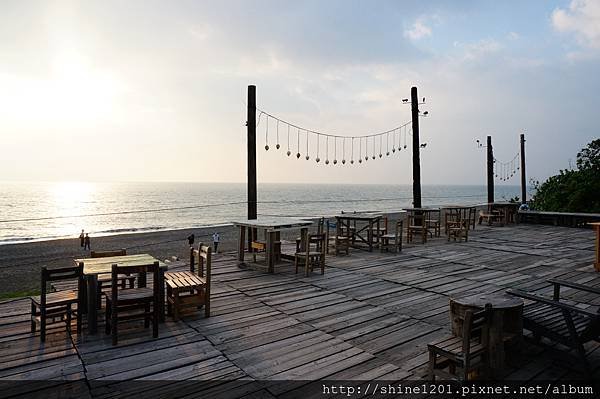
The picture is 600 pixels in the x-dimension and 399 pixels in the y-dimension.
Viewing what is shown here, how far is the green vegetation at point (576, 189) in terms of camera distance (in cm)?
1934

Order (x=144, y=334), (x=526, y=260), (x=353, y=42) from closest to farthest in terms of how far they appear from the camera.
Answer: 1. (x=144, y=334)
2. (x=526, y=260)
3. (x=353, y=42)

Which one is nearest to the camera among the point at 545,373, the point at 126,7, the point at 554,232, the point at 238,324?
the point at 545,373

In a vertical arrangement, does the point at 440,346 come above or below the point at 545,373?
above

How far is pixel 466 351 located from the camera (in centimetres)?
303

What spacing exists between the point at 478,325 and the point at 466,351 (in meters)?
0.34

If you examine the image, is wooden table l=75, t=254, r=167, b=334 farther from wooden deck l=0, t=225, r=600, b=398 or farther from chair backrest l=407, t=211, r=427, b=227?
chair backrest l=407, t=211, r=427, b=227

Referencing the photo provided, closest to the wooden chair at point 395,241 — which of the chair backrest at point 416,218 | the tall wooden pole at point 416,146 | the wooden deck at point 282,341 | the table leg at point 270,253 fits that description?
the chair backrest at point 416,218

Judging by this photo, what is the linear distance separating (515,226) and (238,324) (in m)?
15.6

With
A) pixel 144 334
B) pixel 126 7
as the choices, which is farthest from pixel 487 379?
pixel 126 7

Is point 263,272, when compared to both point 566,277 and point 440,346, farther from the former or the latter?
point 566,277

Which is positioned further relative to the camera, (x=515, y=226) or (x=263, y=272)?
(x=515, y=226)

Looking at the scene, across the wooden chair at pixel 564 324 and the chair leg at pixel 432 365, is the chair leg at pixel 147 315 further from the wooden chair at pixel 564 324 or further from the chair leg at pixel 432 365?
the wooden chair at pixel 564 324

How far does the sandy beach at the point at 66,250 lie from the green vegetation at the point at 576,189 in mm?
18530

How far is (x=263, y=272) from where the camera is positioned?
7750 millimetres
